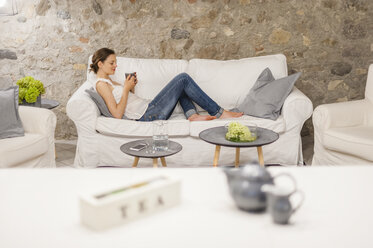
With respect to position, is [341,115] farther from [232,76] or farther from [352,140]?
[232,76]

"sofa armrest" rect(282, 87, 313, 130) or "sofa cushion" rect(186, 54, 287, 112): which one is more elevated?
"sofa cushion" rect(186, 54, 287, 112)

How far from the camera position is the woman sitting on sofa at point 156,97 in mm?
3625

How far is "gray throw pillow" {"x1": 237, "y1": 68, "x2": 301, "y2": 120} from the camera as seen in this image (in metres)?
3.58

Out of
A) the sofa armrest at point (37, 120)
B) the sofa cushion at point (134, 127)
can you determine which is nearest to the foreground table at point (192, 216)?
the sofa armrest at point (37, 120)

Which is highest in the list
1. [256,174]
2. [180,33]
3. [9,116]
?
[180,33]

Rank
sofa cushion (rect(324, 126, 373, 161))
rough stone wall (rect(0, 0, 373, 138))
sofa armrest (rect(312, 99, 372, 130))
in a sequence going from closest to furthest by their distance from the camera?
sofa cushion (rect(324, 126, 373, 161)) → sofa armrest (rect(312, 99, 372, 130)) → rough stone wall (rect(0, 0, 373, 138))

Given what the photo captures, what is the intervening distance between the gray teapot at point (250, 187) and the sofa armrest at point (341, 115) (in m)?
2.18

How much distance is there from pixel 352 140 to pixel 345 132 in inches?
4.4

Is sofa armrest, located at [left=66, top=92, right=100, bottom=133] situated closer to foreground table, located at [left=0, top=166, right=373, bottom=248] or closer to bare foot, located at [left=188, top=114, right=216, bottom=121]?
bare foot, located at [left=188, top=114, right=216, bottom=121]

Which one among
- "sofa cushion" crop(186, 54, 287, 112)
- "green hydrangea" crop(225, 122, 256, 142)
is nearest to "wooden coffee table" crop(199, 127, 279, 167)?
"green hydrangea" crop(225, 122, 256, 142)

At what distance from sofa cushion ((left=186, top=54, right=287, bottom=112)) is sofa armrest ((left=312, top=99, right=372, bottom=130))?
0.73 metres

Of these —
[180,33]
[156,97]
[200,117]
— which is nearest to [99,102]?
[156,97]

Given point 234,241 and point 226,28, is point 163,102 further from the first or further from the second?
point 234,241

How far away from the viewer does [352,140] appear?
3045mm
